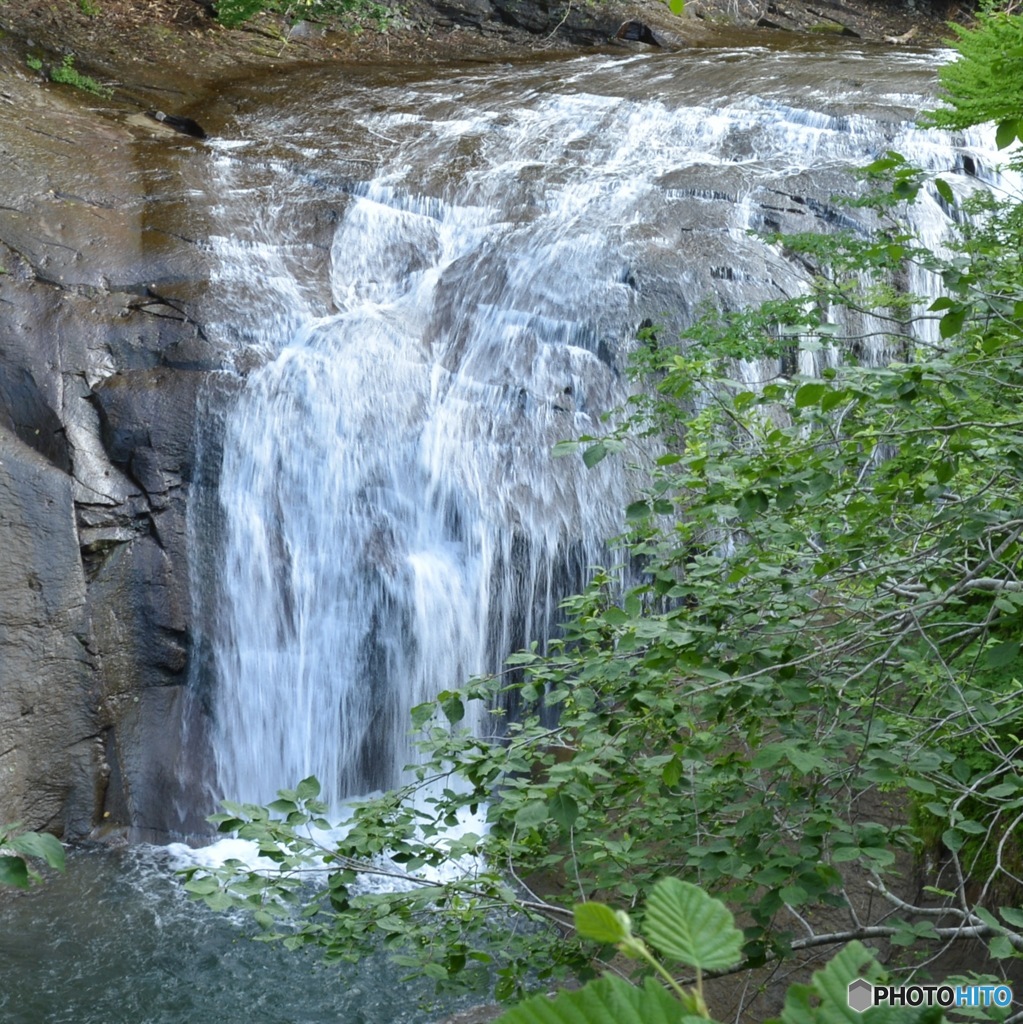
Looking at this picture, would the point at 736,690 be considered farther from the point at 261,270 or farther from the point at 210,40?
the point at 210,40

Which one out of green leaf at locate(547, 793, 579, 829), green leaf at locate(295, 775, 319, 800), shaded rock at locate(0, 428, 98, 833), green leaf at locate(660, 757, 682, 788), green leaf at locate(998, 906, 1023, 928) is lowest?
shaded rock at locate(0, 428, 98, 833)

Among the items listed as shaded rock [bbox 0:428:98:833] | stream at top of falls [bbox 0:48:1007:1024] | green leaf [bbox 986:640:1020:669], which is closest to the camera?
green leaf [bbox 986:640:1020:669]

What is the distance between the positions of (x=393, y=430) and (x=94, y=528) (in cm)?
199

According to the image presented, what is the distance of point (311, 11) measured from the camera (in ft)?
45.1

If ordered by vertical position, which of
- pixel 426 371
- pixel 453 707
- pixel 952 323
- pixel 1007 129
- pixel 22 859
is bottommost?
pixel 453 707

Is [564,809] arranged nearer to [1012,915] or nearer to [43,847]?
[1012,915]

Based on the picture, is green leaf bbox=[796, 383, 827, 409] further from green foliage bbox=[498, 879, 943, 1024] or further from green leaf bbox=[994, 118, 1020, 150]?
green foliage bbox=[498, 879, 943, 1024]

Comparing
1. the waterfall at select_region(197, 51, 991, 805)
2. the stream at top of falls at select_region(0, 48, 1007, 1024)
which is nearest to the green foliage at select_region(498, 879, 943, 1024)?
the stream at top of falls at select_region(0, 48, 1007, 1024)

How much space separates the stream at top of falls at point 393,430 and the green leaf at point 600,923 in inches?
217

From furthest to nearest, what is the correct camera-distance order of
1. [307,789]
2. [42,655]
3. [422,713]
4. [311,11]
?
[311,11] < [42,655] < [422,713] < [307,789]

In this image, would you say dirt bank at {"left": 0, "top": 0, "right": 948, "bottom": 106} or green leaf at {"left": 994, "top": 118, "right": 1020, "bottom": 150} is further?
dirt bank at {"left": 0, "top": 0, "right": 948, "bottom": 106}

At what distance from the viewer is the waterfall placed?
7422 millimetres

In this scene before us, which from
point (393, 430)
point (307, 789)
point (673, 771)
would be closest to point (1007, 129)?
point (673, 771)

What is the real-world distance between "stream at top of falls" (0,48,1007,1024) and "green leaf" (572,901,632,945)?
550 cm
